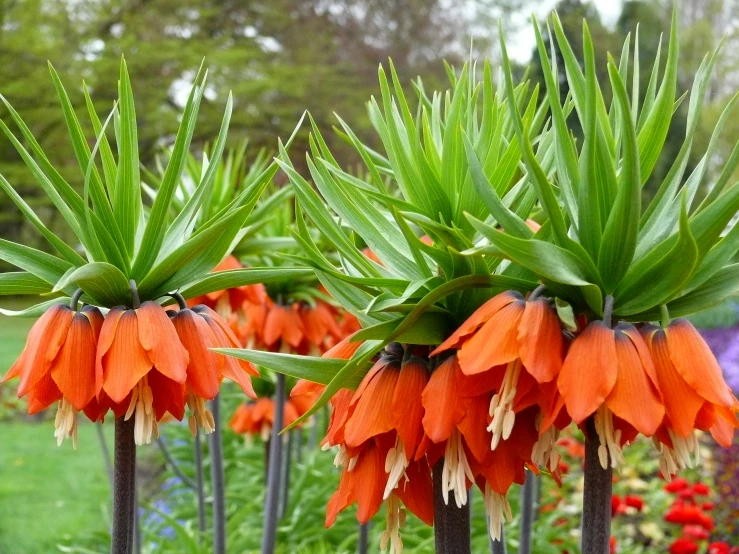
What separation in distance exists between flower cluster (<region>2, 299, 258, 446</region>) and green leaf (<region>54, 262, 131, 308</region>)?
21mm

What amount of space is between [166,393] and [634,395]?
2.22 ft

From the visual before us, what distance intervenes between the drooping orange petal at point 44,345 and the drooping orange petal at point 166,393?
0.14 meters

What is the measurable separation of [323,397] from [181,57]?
42.8ft

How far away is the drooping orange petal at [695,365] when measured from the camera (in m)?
0.85

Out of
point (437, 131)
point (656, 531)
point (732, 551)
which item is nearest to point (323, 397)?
point (437, 131)

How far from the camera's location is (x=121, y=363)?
1.09 m

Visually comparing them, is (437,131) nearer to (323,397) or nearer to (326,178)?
(326,178)

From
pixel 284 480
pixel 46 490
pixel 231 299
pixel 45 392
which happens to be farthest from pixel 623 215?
pixel 46 490

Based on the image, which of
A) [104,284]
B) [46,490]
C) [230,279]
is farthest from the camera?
[46,490]

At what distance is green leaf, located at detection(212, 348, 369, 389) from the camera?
1.00 m

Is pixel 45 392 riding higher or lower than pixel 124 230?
lower

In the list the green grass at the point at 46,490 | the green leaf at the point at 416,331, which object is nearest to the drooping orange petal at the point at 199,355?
the green leaf at the point at 416,331

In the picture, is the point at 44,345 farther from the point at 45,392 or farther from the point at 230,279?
the point at 230,279

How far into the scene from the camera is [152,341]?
1106 millimetres
